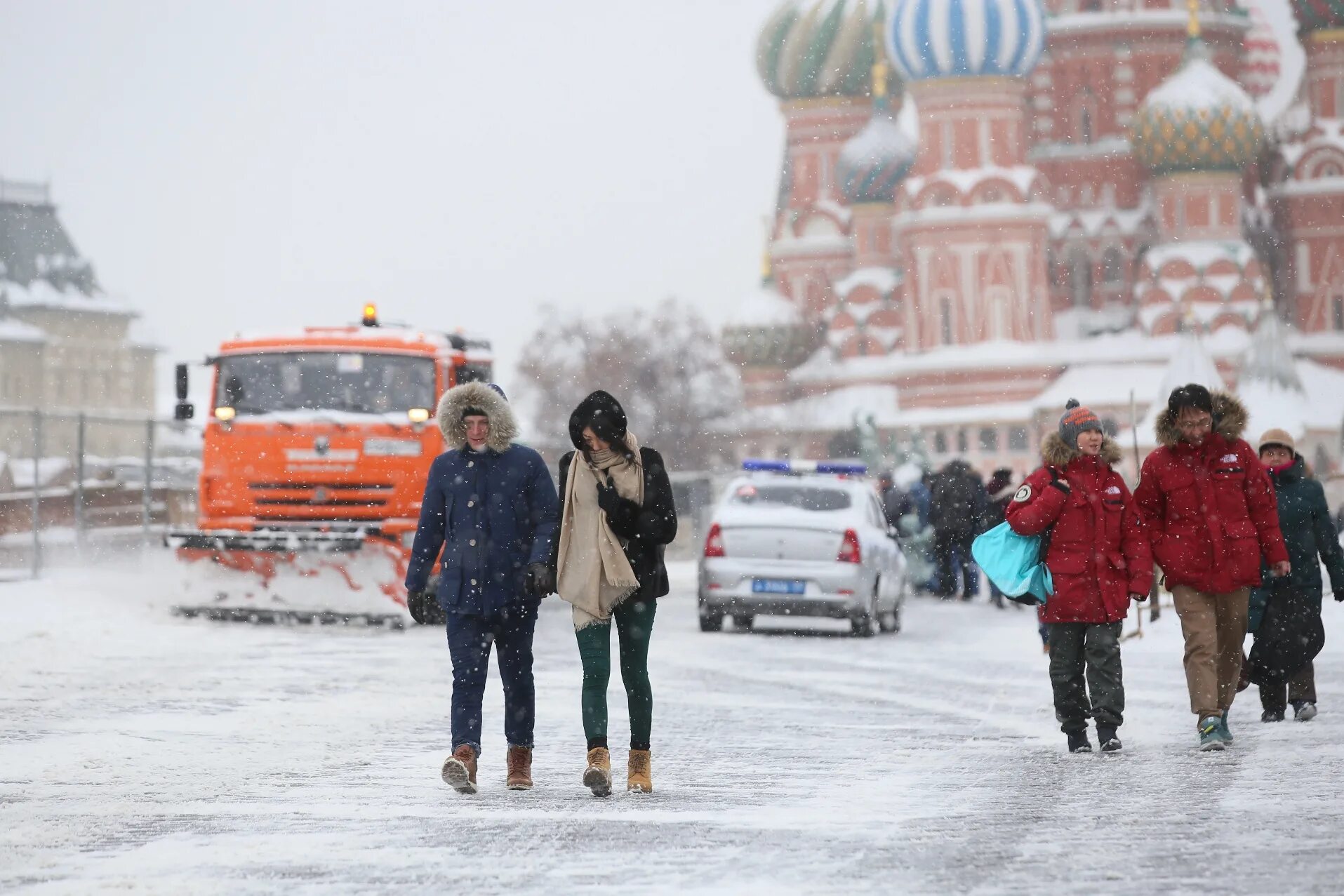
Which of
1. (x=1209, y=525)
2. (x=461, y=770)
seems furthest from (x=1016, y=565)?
Result: (x=461, y=770)

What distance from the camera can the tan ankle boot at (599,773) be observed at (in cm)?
969

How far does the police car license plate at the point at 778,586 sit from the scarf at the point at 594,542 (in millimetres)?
11744

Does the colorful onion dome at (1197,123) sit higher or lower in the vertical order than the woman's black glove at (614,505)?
higher

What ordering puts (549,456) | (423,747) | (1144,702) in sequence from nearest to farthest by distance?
1. (423,747)
2. (1144,702)
3. (549,456)

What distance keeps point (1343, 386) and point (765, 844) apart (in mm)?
77088

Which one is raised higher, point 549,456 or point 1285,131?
point 1285,131

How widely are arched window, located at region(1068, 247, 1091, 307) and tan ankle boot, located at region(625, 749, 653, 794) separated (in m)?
77.7

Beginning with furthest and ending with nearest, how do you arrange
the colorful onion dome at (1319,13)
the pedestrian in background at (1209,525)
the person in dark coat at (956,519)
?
the colorful onion dome at (1319,13), the person in dark coat at (956,519), the pedestrian in background at (1209,525)

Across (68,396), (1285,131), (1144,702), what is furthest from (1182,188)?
(1144,702)

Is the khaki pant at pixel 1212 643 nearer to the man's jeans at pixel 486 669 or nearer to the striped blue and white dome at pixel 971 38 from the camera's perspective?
the man's jeans at pixel 486 669

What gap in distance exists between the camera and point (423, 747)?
11758 mm

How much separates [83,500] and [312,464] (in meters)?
7.75

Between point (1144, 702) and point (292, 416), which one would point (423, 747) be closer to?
point (1144, 702)

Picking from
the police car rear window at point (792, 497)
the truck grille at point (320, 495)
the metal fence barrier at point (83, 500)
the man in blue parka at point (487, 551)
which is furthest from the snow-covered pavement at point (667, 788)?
the metal fence barrier at point (83, 500)
